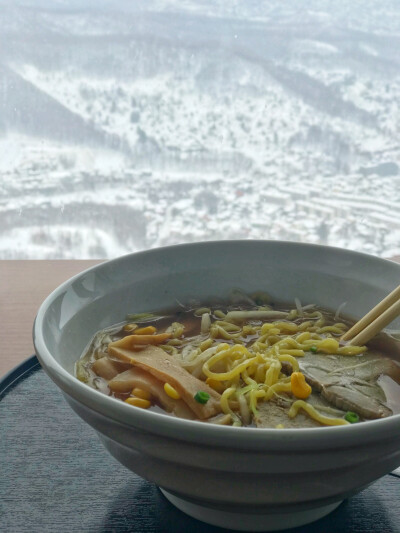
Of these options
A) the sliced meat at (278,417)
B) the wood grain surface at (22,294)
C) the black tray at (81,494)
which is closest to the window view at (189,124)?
the wood grain surface at (22,294)

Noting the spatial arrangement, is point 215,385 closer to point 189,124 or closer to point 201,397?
point 201,397

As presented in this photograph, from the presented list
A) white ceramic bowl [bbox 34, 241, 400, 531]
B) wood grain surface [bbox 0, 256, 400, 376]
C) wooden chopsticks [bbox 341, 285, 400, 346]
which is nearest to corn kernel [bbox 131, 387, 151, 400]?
white ceramic bowl [bbox 34, 241, 400, 531]

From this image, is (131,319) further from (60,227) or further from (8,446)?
(60,227)

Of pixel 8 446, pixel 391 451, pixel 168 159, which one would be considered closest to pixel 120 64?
pixel 168 159

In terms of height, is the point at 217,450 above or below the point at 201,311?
above

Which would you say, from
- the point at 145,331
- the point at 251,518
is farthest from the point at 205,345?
the point at 251,518

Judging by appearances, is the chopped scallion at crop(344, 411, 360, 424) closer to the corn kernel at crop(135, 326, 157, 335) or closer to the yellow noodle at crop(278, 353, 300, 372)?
the yellow noodle at crop(278, 353, 300, 372)
